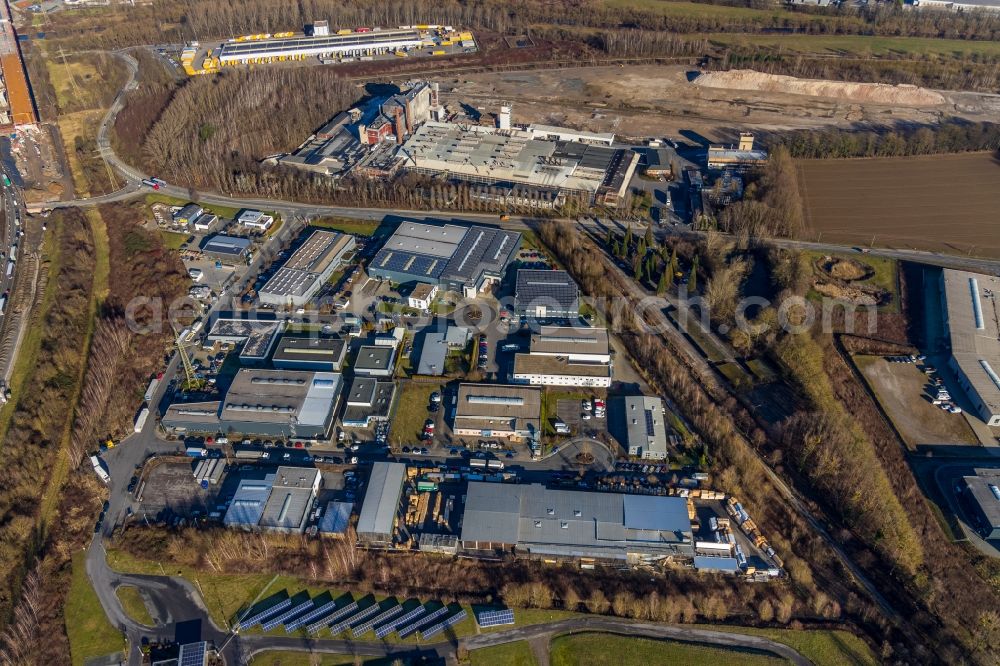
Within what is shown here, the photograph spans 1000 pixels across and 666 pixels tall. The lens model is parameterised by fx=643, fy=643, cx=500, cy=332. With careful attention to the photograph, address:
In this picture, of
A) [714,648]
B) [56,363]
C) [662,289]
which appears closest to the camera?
[714,648]

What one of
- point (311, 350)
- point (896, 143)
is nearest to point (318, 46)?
point (311, 350)

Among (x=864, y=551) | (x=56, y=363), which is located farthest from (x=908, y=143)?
(x=56, y=363)

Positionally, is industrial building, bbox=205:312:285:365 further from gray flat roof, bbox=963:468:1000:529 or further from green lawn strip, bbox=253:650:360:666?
gray flat roof, bbox=963:468:1000:529

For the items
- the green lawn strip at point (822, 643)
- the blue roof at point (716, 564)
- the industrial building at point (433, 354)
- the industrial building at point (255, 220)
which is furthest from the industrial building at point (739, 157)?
the green lawn strip at point (822, 643)

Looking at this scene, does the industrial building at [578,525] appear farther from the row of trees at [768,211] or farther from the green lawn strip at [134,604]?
the row of trees at [768,211]

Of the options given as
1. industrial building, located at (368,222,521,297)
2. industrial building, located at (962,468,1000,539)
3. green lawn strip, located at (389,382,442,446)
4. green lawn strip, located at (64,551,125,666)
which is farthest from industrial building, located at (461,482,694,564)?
industrial building, located at (368,222,521,297)

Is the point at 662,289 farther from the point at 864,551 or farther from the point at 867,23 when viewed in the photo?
the point at 867,23
